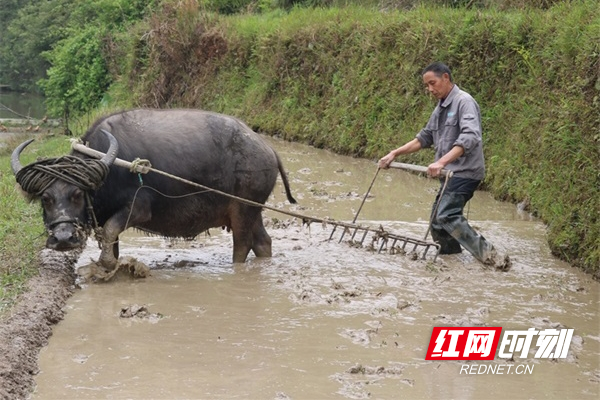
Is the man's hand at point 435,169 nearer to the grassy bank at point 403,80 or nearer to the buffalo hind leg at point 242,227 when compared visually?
the grassy bank at point 403,80

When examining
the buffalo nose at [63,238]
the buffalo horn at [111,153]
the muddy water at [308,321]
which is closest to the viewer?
the muddy water at [308,321]

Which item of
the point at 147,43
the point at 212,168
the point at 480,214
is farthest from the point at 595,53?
the point at 147,43

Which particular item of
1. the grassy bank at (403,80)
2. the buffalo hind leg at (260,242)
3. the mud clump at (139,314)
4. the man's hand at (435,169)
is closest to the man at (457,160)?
the man's hand at (435,169)

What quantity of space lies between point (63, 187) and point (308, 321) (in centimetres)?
202

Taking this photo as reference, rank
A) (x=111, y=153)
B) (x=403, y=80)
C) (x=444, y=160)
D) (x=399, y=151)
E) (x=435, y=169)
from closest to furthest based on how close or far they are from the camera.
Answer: (x=111, y=153) < (x=435, y=169) < (x=444, y=160) < (x=399, y=151) < (x=403, y=80)

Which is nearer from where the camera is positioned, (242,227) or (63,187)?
(63,187)

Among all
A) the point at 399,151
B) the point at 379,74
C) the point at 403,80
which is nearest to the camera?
the point at 399,151

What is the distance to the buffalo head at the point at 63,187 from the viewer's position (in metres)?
6.12

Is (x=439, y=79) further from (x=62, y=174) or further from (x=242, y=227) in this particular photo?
(x=62, y=174)

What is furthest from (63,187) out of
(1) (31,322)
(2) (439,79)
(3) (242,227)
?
(2) (439,79)

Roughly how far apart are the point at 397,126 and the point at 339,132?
173 cm

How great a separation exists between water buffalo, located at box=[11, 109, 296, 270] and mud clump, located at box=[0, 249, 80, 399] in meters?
0.35

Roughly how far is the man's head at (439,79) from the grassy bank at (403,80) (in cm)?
116

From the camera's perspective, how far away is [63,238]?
604 centimetres
